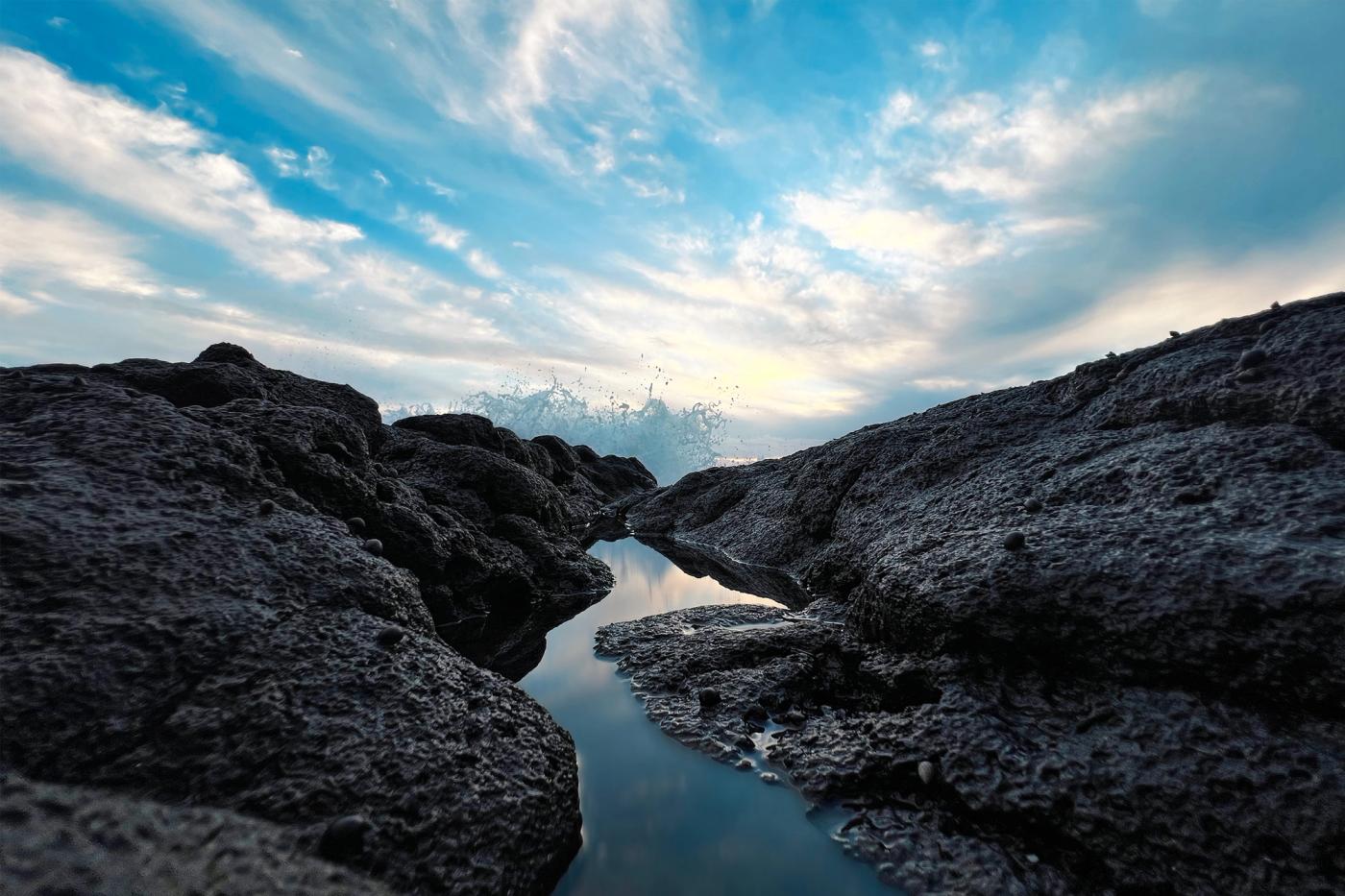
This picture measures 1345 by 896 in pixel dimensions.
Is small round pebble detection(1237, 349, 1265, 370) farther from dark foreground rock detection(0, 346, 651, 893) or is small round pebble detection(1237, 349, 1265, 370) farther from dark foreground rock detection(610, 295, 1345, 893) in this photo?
dark foreground rock detection(0, 346, 651, 893)

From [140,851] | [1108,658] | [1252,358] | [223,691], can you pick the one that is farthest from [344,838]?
[1252,358]

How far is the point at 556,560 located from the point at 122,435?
28.0 ft

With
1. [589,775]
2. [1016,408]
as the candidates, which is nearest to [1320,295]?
[1016,408]

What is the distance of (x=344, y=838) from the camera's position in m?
3.14

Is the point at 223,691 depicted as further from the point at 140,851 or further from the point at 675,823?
the point at 675,823

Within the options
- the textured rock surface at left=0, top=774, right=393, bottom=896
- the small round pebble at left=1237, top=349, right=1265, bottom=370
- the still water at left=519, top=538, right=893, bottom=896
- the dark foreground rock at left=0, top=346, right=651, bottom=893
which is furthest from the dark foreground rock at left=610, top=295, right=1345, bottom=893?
the textured rock surface at left=0, top=774, right=393, bottom=896

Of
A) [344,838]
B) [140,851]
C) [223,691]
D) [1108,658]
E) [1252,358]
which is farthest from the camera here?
[1252,358]

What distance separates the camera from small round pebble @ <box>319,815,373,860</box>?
3.12 metres

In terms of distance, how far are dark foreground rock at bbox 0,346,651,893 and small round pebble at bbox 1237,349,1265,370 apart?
339 inches

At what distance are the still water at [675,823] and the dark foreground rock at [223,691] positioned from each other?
12.5 inches

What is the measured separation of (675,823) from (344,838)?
236 cm

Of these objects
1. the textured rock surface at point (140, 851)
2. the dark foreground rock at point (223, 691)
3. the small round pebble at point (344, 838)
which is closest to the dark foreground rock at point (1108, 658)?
the dark foreground rock at point (223, 691)

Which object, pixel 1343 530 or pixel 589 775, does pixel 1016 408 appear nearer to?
pixel 1343 530

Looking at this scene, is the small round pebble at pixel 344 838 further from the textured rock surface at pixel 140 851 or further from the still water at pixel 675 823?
the still water at pixel 675 823
